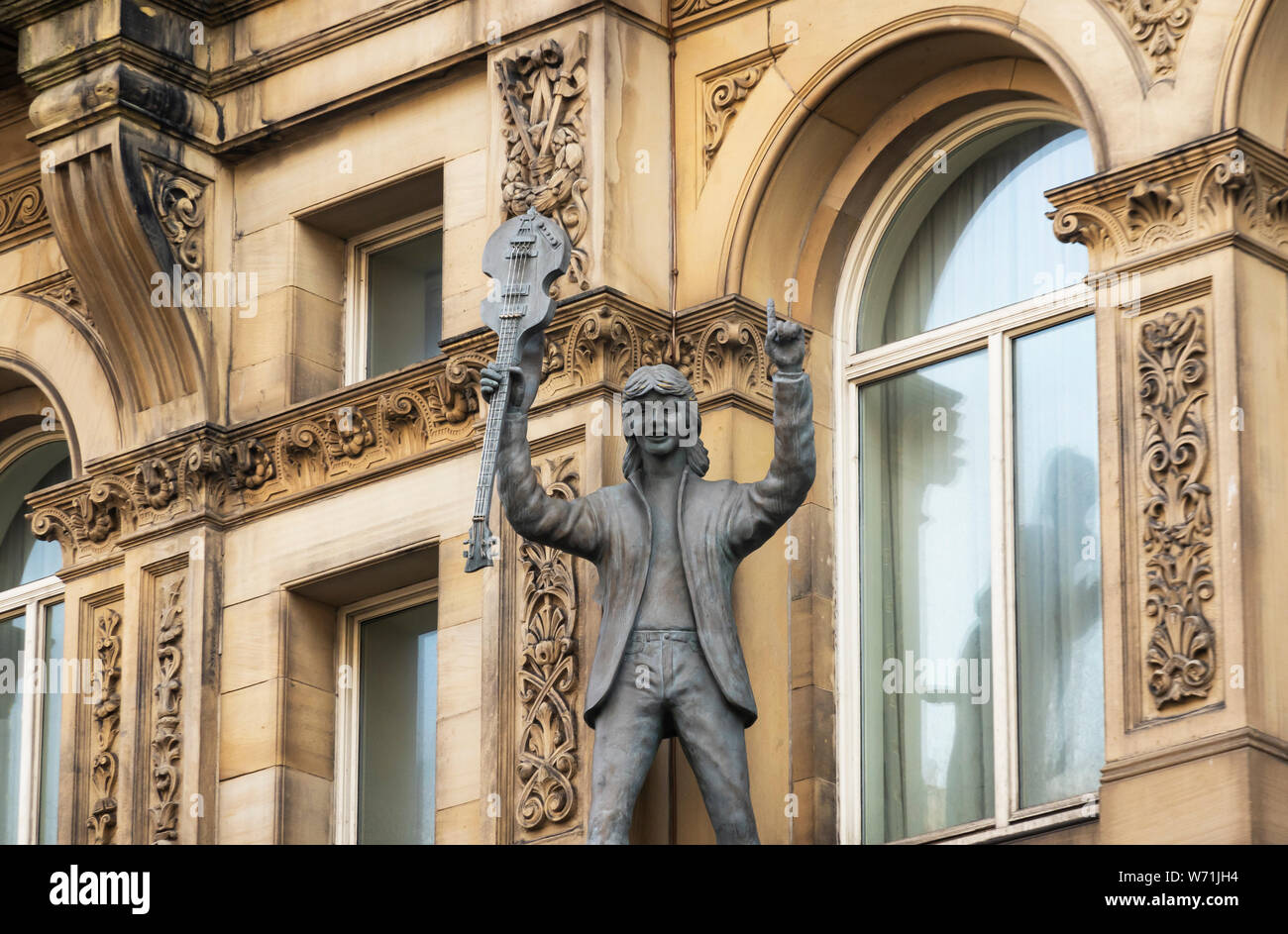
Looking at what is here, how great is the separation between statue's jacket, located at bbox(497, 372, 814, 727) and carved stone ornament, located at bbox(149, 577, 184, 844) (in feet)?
11.7

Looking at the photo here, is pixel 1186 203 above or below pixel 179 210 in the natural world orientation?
below

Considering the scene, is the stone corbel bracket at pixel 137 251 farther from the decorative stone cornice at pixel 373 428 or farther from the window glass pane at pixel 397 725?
the window glass pane at pixel 397 725

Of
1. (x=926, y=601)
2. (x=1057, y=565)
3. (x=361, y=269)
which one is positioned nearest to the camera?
(x=1057, y=565)

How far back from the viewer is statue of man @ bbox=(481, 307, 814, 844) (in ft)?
58.3

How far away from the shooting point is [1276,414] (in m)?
17.4

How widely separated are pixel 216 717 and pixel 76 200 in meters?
3.06

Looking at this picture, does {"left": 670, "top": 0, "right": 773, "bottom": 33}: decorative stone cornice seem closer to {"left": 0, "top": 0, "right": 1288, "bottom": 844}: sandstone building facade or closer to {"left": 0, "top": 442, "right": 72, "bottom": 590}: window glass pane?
{"left": 0, "top": 0, "right": 1288, "bottom": 844}: sandstone building facade

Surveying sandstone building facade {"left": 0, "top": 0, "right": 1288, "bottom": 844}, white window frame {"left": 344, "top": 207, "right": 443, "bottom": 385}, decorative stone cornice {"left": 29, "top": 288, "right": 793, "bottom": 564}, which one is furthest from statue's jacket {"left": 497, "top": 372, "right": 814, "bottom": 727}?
white window frame {"left": 344, "top": 207, "right": 443, "bottom": 385}

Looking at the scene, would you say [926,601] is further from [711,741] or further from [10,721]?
[10,721]


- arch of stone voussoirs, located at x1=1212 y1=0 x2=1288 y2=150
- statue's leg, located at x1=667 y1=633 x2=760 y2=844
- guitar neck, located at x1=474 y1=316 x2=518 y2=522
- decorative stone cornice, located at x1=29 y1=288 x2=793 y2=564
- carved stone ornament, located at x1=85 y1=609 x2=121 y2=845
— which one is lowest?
statue's leg, located at x1=667 y1=633 x2=760 y2=844

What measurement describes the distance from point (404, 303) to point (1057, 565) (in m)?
4.73

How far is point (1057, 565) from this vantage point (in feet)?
61.2

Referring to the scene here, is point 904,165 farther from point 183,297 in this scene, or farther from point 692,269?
point 183,297

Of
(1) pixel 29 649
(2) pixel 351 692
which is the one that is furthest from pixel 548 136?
(1) pixel 29 649
